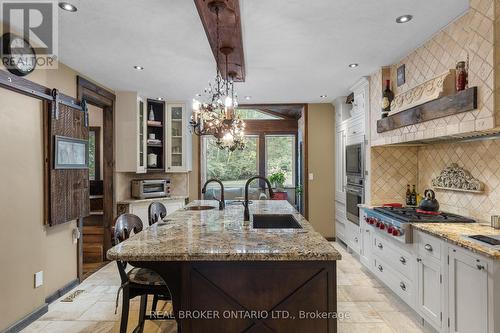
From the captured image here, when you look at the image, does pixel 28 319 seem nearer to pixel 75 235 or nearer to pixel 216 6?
pixel 75 235

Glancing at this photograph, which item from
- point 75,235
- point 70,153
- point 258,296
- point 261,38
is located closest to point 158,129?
point 70,153

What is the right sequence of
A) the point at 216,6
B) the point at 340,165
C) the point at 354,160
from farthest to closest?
the point at 340,165
the point at 354,160
the point at 216,6

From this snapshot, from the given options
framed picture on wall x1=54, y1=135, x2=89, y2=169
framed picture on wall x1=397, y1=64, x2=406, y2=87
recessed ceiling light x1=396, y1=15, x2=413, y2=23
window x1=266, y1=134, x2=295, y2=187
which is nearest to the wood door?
framed picture on wall x1=54, y1=135, x2=89, y2=169

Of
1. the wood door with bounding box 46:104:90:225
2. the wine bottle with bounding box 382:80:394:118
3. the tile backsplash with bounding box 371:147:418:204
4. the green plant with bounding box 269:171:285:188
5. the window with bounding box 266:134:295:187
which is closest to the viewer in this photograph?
the wood door with bounding box 46:104:90:225

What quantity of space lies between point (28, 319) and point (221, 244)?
2187 mm

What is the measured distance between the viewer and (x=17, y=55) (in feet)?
8.03

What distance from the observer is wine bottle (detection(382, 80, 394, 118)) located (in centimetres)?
328

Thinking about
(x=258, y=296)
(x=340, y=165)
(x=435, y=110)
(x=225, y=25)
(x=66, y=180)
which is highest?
(x=225, y=25)

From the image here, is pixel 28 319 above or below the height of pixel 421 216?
below

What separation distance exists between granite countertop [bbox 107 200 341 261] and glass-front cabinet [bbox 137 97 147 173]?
8.79 feet

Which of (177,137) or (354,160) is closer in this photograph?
(354,160)

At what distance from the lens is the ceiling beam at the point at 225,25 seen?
186 cm

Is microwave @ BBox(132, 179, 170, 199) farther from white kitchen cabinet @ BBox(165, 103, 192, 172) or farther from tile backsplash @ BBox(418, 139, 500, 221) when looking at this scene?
tile backsplash @ BBox(418, 139, 500, 221)

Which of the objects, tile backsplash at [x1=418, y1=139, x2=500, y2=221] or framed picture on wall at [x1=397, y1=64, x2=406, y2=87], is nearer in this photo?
tile backsplash at [x1=418, y1=139, x2=500, y2=221]
